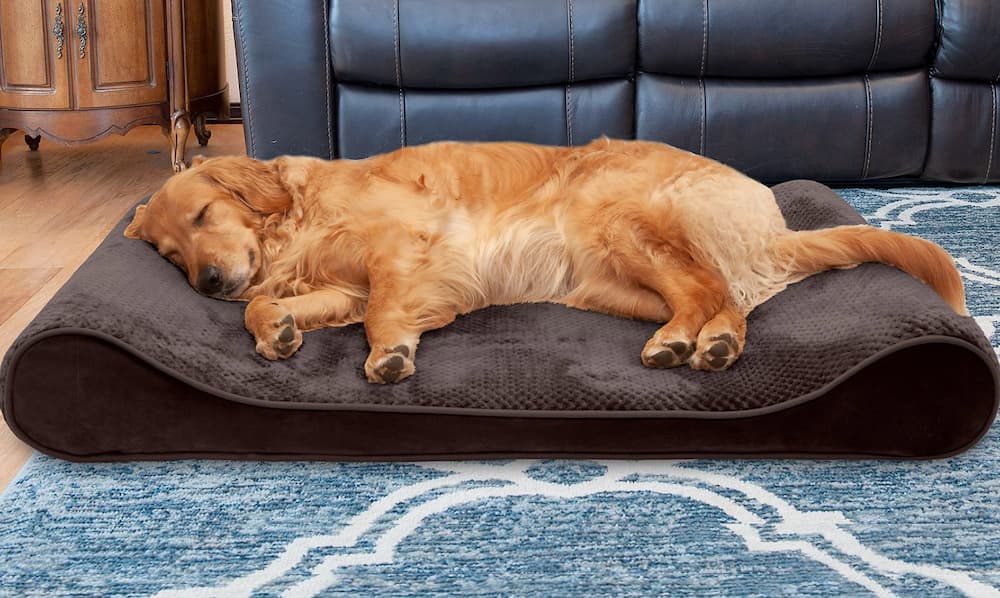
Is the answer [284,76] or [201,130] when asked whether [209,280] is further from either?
[201,130]

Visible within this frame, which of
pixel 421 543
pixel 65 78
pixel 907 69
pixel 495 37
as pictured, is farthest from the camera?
pixel 65 78

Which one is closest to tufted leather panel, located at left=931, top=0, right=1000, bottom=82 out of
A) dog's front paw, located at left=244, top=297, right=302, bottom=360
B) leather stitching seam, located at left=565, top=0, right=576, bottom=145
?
leather stitching seam, located at left=565, top=0, right=576, bottom=145

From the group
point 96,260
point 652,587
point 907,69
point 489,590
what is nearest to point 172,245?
point 96,260

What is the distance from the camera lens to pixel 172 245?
7.58 feet

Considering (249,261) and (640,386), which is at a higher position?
(249,261)

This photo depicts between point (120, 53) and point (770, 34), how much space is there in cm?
255

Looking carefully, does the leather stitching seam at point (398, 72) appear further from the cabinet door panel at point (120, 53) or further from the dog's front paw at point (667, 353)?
the dog's front paw at point (667, 353)

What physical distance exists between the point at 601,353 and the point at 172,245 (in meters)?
1.04

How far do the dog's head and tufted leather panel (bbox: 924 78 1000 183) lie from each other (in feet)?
7.95

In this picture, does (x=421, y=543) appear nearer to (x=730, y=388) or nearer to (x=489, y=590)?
(x=489, y=590)

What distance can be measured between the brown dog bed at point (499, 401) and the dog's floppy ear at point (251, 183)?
0.46 m

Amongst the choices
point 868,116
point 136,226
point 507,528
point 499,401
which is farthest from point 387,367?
point 868,116

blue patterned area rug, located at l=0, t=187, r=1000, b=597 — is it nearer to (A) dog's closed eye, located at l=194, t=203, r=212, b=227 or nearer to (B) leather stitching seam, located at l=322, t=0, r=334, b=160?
(A) dog's closed eye, located at l=194, t=203, r=212, b=227

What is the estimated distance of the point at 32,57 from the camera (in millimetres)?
3920
